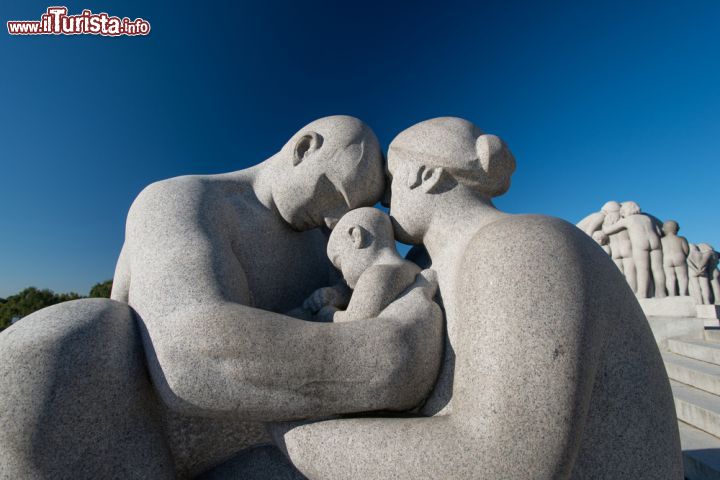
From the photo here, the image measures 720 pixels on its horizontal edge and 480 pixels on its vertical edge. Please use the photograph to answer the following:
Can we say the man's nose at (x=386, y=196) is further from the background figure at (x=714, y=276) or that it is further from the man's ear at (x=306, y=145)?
the background figure at (x=714, y=276)

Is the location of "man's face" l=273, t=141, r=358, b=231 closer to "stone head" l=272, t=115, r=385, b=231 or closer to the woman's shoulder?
"stone head" l=272, t=115, r=385, b=231

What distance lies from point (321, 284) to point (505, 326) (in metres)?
1.82

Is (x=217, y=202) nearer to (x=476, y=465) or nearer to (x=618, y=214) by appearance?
(x=476, y=465)

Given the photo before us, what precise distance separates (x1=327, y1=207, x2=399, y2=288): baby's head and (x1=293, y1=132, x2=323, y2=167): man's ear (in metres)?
0.57

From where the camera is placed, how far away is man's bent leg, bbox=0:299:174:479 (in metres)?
1.59

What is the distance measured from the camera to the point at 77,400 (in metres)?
1.67

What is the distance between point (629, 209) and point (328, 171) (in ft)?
41.5

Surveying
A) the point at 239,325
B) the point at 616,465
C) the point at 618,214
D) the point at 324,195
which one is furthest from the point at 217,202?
the point at 618,214

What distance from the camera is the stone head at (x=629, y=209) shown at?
11906 mm

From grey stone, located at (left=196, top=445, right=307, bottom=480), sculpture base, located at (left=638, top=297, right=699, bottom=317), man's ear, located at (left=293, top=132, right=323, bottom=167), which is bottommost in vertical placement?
sculpture base, located at (left=638, top=297, right=699, bottom=317)

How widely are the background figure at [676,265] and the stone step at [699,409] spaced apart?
827 centimetres

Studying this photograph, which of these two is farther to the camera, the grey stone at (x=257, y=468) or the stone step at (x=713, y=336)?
the stone step at (x=713, y=336)

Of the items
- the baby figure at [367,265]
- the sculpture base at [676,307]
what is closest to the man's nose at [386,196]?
the baby figure at [367,265]

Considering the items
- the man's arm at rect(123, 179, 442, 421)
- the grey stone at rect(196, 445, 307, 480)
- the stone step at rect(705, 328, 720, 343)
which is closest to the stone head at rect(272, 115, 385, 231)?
the man's arm at rect(123, 179, 442, 421)
